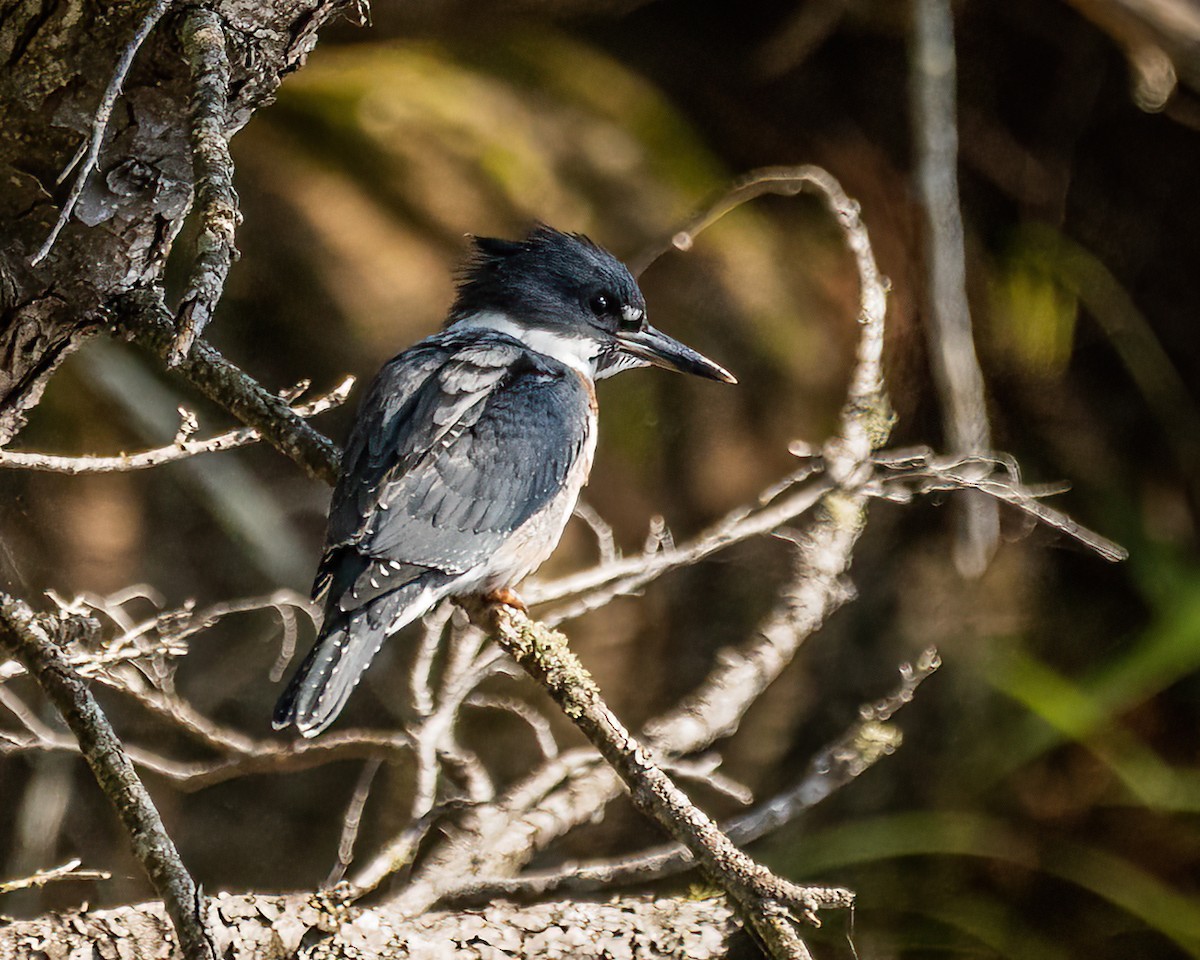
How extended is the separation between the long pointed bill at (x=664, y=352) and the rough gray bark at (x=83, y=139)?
786 millimetres

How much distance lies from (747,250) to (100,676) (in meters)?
2.00

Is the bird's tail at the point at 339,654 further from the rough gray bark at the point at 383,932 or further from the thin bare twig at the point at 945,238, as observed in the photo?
the thin bare twig at the point at 945,238

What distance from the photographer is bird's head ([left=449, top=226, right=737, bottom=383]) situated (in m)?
1.92

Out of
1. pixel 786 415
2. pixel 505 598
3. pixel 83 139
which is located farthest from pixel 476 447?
pixel 786 415

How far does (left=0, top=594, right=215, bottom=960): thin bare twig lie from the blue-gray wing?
0.43 meters

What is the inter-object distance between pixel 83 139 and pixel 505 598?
0.77 metres

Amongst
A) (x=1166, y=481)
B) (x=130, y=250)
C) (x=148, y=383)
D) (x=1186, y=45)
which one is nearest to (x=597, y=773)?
(x=130, y=250)

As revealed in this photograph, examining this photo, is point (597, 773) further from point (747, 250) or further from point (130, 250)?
point (747, 250)

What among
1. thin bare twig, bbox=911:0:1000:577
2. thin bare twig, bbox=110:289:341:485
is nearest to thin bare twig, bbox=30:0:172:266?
thin bare twig, bbox=110:289:341:485

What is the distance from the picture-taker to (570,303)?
1.93 meters

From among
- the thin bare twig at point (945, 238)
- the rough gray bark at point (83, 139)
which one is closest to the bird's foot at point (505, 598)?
the rough gray bark at point (83, 139)

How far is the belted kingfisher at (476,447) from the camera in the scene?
147 cm

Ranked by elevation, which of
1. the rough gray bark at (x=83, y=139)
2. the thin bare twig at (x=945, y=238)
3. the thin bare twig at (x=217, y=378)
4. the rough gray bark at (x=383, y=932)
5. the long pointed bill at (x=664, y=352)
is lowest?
the rough gray bark at (x=383, y=932)

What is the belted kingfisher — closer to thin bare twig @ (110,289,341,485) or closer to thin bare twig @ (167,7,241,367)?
thin bare twig @ (110,289,341,485)
